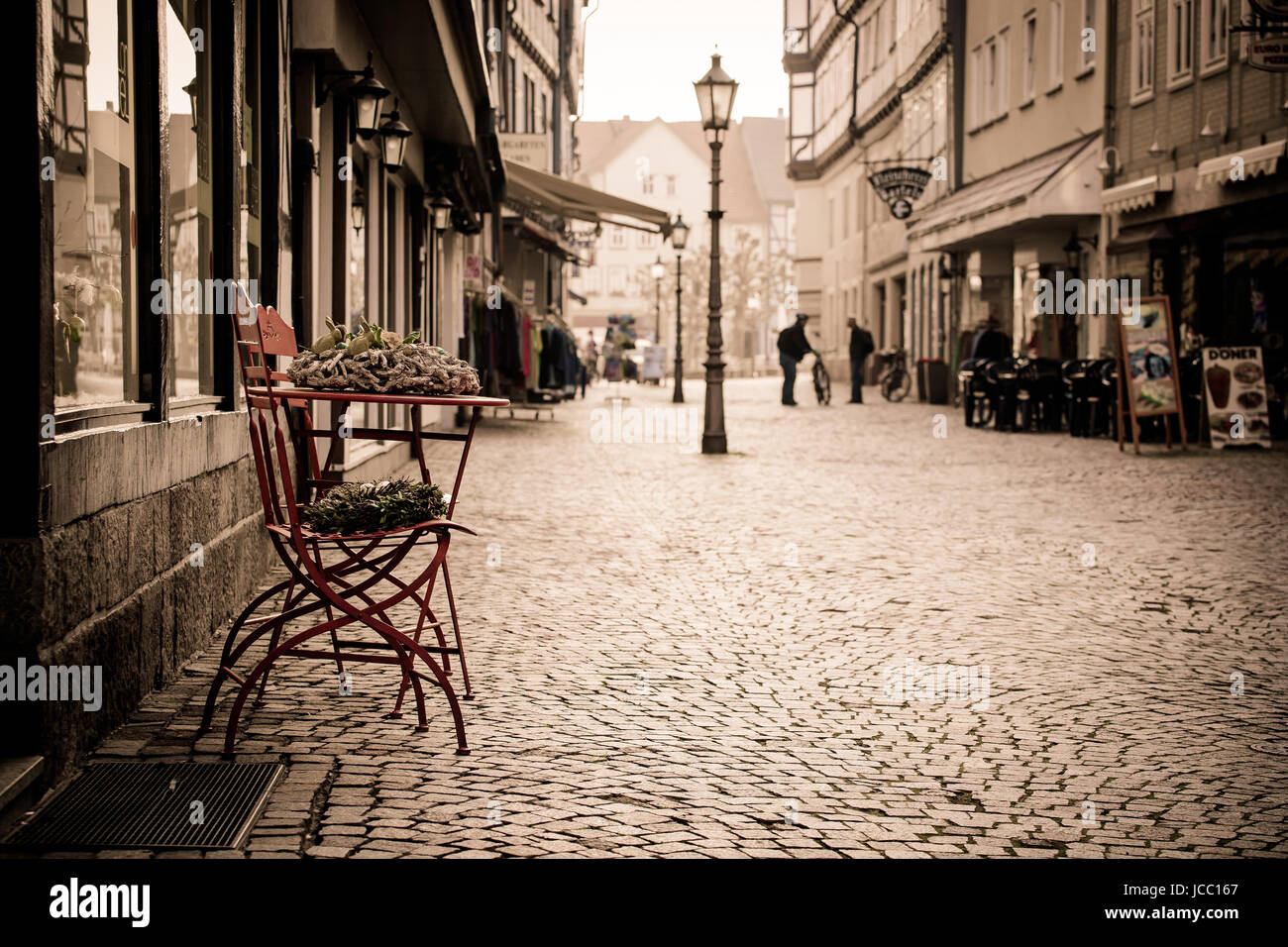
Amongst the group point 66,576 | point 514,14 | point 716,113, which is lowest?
point 66,576

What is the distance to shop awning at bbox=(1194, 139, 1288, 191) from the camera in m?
17.1

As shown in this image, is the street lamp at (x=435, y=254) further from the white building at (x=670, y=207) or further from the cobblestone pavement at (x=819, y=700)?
the white building at (x=670, y=207)

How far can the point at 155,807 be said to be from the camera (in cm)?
399

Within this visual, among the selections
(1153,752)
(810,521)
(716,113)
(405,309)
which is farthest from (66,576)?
(716,113)

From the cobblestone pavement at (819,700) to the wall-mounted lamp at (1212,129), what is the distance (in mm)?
9886

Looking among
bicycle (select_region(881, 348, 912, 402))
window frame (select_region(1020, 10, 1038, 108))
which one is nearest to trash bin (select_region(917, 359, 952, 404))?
bicycle (select_region(881, 348, 912, 402))

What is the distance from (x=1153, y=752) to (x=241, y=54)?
5.22 meters

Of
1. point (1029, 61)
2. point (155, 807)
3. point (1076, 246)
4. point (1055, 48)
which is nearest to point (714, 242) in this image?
point (1076, 246)

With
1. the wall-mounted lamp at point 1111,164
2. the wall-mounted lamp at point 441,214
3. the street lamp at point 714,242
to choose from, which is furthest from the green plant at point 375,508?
the wall-mounted lamp at point 1111,164

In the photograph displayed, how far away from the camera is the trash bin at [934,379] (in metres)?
32.2

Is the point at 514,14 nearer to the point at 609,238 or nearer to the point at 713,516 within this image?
the point at 713,516

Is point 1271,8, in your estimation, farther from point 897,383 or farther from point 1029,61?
point 897,383

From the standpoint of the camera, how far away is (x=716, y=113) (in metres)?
17.9

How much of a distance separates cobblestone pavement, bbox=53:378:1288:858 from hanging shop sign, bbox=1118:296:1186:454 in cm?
584
